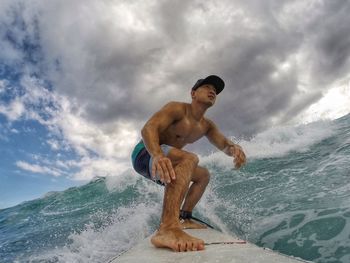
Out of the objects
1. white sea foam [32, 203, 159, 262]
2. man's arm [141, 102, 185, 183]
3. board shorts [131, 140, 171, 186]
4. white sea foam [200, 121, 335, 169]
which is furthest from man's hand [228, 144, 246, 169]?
white sea foam [200, 121, 335, 169]

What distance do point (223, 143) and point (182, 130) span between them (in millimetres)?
753

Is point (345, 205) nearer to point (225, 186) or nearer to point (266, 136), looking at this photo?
point (225, 186)

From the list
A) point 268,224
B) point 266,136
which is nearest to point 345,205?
point 268,224

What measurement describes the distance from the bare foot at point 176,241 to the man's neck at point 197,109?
1649mm

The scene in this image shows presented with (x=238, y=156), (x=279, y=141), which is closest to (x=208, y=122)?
(x=238, y=156)

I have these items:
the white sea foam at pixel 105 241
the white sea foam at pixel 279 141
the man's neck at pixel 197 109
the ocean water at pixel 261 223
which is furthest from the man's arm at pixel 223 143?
the white sea foam at pixel 279 141

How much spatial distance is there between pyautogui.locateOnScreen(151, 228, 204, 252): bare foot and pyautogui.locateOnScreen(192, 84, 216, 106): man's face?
164 cm

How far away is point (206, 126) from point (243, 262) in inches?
104

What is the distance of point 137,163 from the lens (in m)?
3.95

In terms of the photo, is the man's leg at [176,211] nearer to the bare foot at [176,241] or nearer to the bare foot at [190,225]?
the bare foot at [176,241]

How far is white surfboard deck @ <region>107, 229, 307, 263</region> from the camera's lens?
1.78 metres

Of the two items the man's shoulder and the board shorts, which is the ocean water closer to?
the board shorts

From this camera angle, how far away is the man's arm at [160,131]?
2.52m

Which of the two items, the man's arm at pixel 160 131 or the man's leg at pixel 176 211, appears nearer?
the man's leg at pixel 176 211
